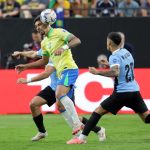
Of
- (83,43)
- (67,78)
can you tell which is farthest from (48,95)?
(83,43)

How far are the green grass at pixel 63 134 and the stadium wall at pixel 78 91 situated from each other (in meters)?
0.71

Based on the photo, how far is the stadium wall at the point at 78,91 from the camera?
70.8 ft

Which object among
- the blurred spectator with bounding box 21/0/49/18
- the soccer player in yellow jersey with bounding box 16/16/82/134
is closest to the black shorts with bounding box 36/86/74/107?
the soccer player in yellow jersey with bounding box 16/16/82/134

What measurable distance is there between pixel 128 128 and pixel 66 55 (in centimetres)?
346

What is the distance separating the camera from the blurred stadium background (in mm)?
21562

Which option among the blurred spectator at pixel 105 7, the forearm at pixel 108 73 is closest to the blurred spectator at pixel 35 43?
the blurred spectator at pixel 105 7

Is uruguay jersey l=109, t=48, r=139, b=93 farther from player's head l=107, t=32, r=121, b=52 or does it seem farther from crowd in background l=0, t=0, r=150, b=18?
crowd in background l=0, t=0, r=150, b=18

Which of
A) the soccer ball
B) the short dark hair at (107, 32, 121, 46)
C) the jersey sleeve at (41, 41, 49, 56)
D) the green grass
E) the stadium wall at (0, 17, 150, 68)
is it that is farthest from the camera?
the stadium wall at (0, 17, 150, 68)

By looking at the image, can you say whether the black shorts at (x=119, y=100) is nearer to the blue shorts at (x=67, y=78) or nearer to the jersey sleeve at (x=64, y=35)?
the blue shorts at (x=67, y=78)

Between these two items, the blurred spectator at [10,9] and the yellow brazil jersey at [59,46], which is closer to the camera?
the yellow brazil jersey at [59,46]

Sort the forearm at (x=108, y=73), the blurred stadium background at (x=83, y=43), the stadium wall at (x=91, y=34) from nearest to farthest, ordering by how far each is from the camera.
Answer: the forearm at (x=108, y=73), the blurred stadium background at (x=83, y=43), the stadium wall at (x=91, y=34)

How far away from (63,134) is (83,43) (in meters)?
9.47

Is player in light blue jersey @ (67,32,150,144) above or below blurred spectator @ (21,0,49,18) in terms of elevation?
above

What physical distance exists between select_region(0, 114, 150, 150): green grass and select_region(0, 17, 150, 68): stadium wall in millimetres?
4765
